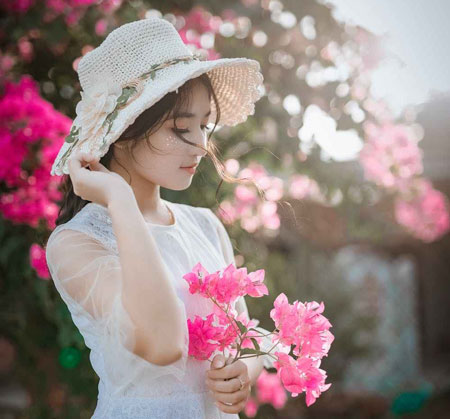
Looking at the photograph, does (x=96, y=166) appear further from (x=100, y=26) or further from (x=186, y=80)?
(x=100, y=26)

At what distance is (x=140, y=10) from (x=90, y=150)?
146 cm

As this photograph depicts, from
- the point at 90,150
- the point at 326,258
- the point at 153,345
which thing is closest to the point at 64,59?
the point at 90,150

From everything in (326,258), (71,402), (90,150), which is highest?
(90,150)

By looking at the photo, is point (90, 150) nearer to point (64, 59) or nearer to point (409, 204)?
point (64, 59)

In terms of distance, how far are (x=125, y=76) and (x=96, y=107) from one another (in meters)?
0.10

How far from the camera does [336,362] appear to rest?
5156 mm

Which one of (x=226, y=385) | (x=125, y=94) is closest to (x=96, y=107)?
(x=125, y=94)

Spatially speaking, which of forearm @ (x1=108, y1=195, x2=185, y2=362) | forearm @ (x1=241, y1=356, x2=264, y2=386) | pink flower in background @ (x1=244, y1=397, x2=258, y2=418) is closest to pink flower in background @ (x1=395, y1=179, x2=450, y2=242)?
pink flower in background @ (x1=244, y1=397, x2=258, y2=418)

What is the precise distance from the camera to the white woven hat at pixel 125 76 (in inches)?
53.1

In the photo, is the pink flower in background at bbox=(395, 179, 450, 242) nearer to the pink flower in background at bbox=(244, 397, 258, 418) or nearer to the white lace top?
the pink flower in background at bbox=(244, 397, 258, 418)

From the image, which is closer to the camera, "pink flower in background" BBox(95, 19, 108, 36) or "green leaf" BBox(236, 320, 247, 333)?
"green leaf" BBox(236, 320, 247, 333)

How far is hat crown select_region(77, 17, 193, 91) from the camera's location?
1.42m

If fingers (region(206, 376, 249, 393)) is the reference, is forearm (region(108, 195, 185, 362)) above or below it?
above

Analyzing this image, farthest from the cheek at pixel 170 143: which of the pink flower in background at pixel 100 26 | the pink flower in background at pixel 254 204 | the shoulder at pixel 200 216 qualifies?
the pink flower in background at pixel 100 26
